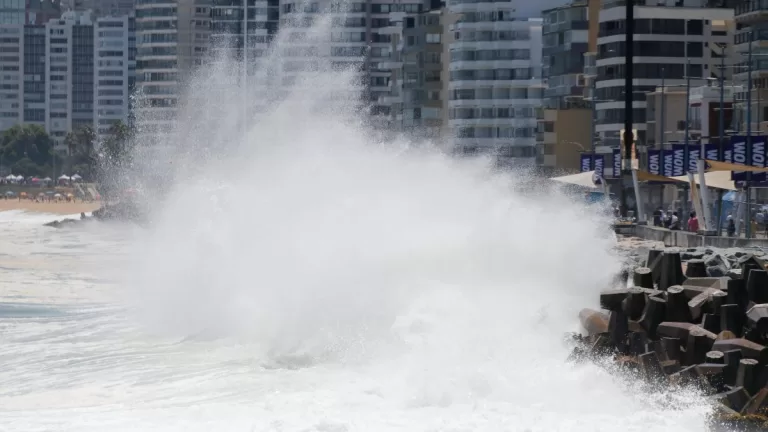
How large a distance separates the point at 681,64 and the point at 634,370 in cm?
6975

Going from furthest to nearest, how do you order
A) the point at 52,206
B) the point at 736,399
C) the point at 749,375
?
the point at 52,206 → the point at 749,375 → the point at 736,399

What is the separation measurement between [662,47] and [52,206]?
245 ft

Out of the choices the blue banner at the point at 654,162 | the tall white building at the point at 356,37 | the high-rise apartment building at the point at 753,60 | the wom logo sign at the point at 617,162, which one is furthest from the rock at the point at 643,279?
the tall white building at the point at 356,37

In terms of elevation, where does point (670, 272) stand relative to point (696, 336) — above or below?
above

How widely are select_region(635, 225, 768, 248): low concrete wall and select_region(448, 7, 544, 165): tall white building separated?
6768cm

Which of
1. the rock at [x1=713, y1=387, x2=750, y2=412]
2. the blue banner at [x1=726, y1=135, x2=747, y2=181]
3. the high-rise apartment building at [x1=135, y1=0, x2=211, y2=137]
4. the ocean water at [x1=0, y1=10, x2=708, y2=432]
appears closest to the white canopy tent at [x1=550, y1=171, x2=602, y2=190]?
the blue banner at [x1=726, y1=135, x2=747, y2=181]

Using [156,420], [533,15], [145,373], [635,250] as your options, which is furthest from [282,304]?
[533,15]

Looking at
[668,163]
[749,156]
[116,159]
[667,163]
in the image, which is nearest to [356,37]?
[116,159]

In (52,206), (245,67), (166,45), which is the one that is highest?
(166,45)

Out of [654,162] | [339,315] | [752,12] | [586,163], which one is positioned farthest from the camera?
[752,12]

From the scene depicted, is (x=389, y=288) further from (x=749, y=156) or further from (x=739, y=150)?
(x=739, y=150)

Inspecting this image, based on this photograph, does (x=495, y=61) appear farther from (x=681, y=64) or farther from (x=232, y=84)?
(x=681, y=64)

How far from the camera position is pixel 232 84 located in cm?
12231

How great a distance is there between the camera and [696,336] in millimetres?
20250
